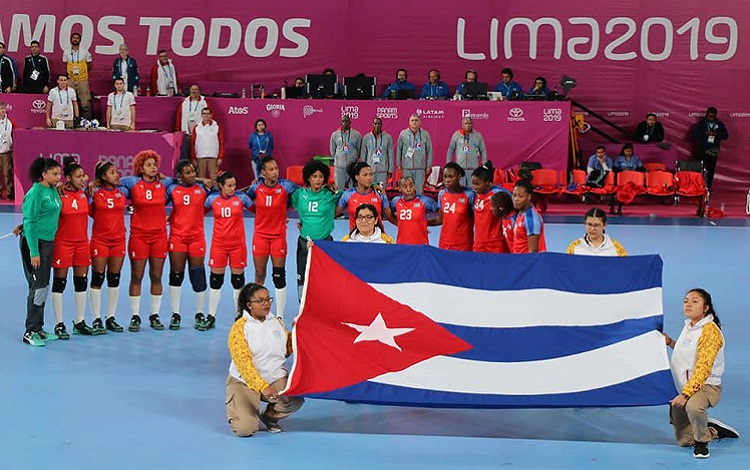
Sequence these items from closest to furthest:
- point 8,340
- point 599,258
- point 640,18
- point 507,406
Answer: point 507,406, point 599,258, point 8,340, point 640,18

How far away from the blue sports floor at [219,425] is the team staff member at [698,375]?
14 cm

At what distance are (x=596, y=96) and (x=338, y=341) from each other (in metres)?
19.1

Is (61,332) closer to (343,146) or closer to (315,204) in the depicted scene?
(315,204)

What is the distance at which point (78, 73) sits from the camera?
24.3m

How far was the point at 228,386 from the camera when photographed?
8.16 m

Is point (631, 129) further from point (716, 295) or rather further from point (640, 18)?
point (716, 295)

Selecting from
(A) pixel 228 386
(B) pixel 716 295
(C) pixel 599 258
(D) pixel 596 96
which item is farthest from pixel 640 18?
(A) pixel 228 386

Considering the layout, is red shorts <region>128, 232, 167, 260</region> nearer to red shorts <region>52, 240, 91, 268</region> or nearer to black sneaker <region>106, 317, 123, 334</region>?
red shorts <region>52, 240, 91, 268</region>

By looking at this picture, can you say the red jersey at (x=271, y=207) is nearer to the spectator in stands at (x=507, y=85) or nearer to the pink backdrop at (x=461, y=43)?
the spectator in stands at (x=507, y=85)

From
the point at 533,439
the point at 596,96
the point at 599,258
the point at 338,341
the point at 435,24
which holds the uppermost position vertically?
the point at 435,24

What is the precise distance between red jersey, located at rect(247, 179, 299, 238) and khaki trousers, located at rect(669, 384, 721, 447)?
4957 millimetres

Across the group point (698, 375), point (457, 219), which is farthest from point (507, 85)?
point (698, 375)

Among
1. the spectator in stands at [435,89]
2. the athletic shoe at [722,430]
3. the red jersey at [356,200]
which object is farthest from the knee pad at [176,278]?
the spectator in stands at [435,89]

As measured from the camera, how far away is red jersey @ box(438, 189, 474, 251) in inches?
425
